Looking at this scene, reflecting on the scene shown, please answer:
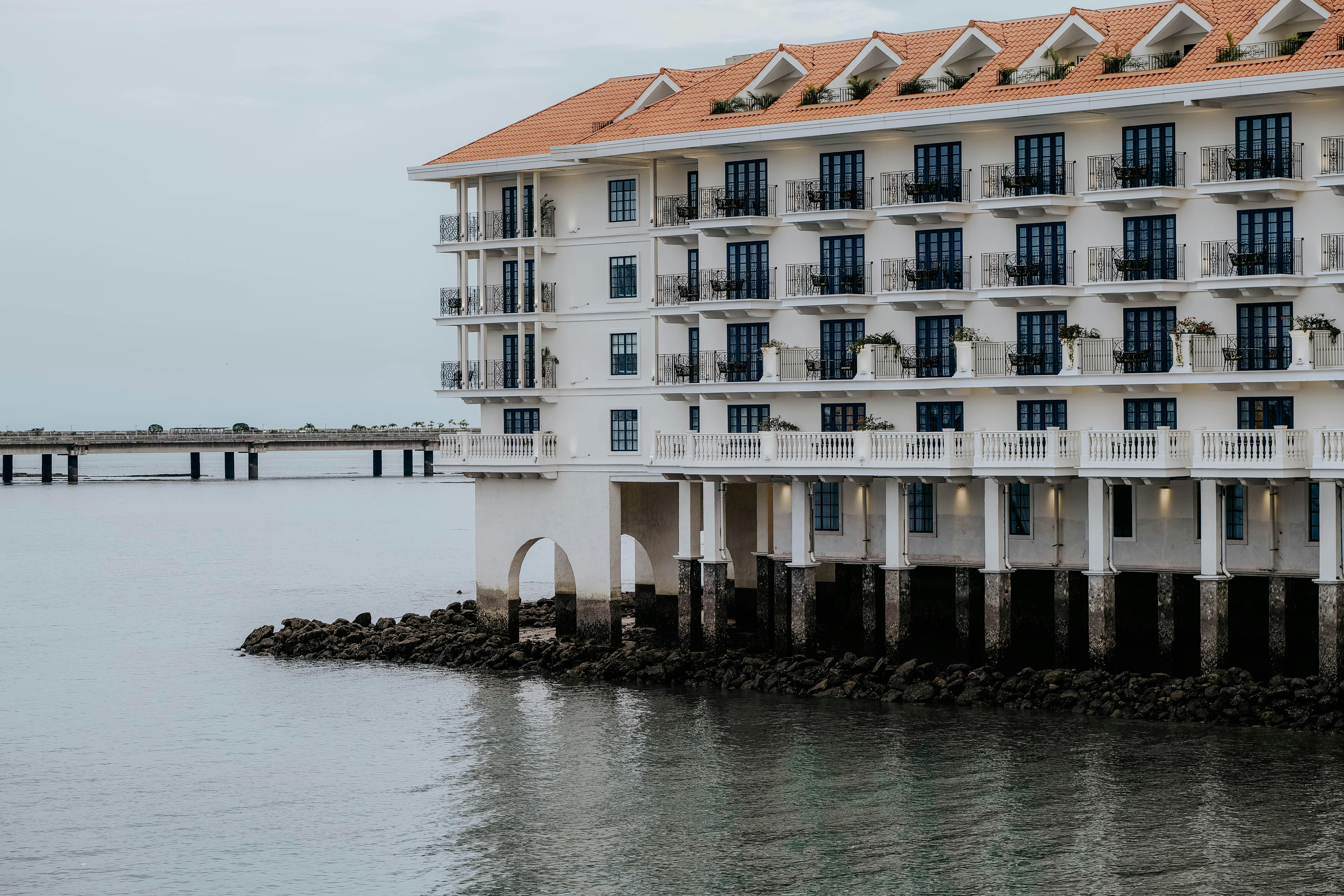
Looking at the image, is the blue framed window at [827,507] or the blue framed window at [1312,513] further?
the blue framed window at [827,507]

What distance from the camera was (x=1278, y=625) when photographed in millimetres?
46875

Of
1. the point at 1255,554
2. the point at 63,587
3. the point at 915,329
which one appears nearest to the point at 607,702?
the point at 915,329

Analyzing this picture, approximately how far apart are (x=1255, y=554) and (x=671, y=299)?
19495mm

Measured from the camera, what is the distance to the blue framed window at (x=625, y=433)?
2290 inches

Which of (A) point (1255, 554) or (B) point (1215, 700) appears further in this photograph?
(A) point (1255, 554)

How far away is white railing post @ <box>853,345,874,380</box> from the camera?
53094 mm

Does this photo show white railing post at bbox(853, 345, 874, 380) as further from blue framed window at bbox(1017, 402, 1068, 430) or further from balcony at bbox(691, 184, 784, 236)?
balcony at bbox(691, 184, 784, 236)

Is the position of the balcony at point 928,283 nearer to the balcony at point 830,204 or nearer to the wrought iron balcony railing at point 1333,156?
the balcony at point 830,204

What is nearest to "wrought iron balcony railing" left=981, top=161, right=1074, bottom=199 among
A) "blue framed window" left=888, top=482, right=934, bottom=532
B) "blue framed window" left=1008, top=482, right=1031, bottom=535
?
"blue framed window" left=1008, top=482, right=1031, bottom=535

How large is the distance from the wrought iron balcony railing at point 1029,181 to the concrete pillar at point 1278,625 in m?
12.1

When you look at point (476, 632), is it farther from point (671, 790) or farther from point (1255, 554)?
point (1255, 554)

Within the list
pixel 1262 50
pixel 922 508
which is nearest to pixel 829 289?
pixel 922 508

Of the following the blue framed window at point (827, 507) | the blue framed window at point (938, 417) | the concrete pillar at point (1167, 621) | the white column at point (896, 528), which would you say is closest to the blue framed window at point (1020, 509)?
the blue framed window at point (938, 417)

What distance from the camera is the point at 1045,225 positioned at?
169 ft
